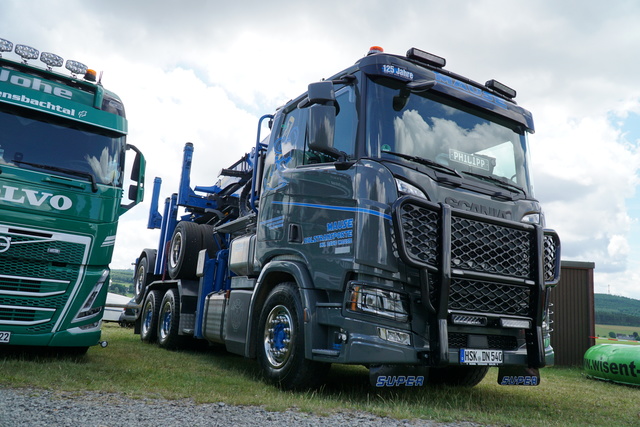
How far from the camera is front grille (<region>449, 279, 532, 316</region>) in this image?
4.70 m

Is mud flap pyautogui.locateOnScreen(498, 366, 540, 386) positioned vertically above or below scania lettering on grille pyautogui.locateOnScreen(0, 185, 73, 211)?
below

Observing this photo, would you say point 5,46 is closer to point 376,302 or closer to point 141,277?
point 141,277

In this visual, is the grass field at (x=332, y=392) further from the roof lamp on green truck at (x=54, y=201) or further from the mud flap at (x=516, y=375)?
the roof lamp on green truck at (x=54, y=201)

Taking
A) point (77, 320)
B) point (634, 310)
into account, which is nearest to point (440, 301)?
point (77, 320)

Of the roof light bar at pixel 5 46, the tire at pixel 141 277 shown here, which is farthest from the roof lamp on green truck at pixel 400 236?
the tire at pixel 141 277

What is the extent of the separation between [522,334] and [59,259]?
528 centimetres

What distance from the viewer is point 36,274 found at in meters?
6.29

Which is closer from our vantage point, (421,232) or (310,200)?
(421,232)

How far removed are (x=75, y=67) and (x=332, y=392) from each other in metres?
5.59

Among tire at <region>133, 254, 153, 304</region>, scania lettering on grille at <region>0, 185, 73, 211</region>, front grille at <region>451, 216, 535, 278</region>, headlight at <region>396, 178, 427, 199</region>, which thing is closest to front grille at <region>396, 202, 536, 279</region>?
front grille at <region>451, 216, 535, 278</region>

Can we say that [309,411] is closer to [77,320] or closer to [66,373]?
[66,373]

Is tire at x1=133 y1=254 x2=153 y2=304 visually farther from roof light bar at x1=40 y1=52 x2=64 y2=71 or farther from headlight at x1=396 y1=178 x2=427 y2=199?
headlight at x1=396 y1=178 x2=427 y2=199

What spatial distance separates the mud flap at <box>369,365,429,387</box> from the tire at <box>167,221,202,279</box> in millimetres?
5064

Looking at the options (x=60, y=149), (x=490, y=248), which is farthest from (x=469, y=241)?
(x=60, y=149)
